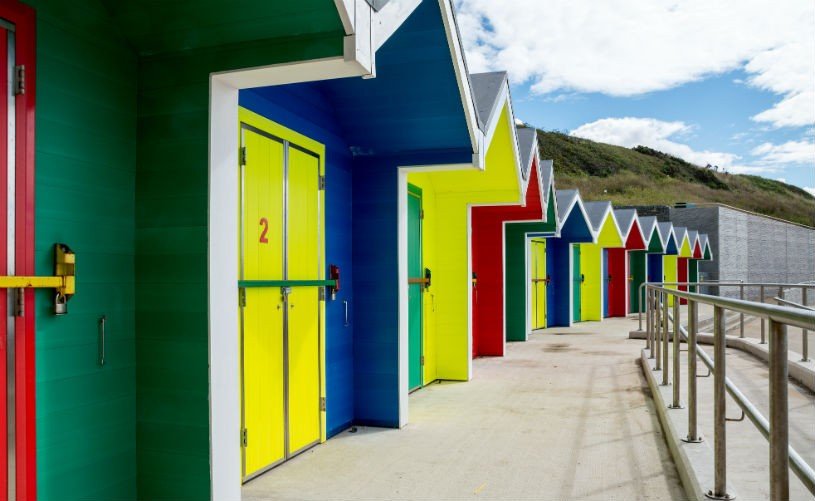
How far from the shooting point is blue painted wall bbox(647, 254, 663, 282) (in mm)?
27586

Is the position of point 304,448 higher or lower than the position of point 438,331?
lower

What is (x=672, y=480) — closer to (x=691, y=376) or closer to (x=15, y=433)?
(x=691, y=376)

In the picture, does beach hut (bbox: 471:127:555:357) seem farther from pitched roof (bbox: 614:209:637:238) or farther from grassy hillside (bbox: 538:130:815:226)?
grassy hillside (bbox: 538:130:815:226)

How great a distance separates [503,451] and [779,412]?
11.3 feet

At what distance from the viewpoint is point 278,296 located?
4973mm

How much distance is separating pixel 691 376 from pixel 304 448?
9.82 feet

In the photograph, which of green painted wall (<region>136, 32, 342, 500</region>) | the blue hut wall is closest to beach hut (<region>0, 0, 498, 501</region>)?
green painted wall (<region>136, 32, 342, 500</region>)

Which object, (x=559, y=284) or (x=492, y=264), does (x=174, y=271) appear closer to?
(x=492, y=264)

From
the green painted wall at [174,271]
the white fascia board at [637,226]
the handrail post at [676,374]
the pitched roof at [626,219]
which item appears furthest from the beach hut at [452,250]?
the white fascia board at [637,226]

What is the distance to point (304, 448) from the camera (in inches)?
211

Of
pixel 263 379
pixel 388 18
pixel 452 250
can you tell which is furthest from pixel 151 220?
pixel 452 250

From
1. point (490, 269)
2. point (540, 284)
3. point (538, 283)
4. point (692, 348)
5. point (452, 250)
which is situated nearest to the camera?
point (692, 348)

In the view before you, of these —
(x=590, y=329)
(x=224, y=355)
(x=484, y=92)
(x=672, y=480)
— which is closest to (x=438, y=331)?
(x=484, y=92)

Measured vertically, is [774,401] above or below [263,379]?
above
